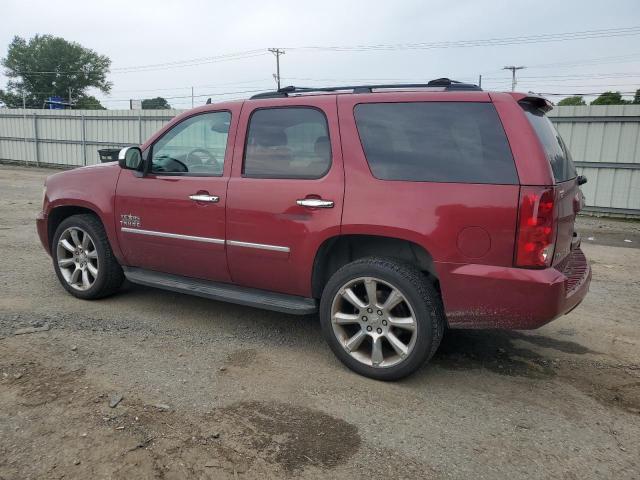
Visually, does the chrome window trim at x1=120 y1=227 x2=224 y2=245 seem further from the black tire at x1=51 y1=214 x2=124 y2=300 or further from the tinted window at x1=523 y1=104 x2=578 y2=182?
the tinted window at x1=523 y1=104 x2=578 y2=182

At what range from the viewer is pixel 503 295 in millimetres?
3051

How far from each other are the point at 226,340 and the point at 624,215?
10368 millimetres

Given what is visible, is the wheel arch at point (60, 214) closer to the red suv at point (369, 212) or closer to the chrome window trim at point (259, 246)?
the red suv at point (369, 212)

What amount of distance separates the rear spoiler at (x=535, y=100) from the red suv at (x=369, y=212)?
0.04 feet

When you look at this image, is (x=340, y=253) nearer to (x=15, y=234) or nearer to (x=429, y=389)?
(x=429, y=389)

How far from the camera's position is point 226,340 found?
161 inches

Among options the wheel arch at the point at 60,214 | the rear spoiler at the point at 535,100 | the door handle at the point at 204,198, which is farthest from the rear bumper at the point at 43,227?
the rear spoiler at the point at 535,100

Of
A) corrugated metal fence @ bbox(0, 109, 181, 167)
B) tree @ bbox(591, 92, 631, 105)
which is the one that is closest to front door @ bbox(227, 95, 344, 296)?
corrugated metal fence @ bbox(0, 109, 181, 167)

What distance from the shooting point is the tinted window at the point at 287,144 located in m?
3.67

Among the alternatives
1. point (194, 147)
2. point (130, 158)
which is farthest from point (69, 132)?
point (194, 147)

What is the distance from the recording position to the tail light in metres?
2.95

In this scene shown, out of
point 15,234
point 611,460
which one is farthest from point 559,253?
point 15,234

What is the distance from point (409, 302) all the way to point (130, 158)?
8.76 ft

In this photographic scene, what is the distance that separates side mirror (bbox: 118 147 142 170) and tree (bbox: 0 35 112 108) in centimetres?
7923
